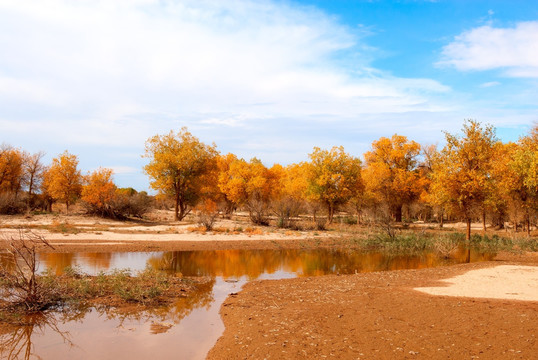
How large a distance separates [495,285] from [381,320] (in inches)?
258

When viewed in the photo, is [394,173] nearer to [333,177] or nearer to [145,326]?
[333,177]

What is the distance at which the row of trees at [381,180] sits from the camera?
29.2m

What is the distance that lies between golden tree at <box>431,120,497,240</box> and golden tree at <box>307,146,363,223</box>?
15905mm

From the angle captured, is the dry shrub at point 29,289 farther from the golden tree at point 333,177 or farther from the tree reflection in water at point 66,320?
the golden tree at point 333,177

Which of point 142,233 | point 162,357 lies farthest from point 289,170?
point 162,357

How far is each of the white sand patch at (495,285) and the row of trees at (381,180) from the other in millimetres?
11314

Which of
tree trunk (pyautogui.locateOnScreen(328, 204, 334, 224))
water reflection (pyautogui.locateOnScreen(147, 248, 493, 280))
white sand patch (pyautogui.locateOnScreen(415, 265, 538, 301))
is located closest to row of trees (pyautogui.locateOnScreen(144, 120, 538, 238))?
tree trunk (pyautogui.locateOnScreen(328, 204, 334, 224))

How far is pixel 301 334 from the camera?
8758mm

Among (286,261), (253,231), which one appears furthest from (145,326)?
(253,231)

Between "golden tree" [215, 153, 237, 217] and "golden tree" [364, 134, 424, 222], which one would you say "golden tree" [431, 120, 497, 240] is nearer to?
"golden tree" [364, 134, 424, 222]

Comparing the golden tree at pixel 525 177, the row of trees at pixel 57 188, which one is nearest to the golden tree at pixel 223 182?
the row of trees at pixel 57 188

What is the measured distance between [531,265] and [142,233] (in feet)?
84.5

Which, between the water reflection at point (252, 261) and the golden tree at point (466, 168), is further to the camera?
the golden tree at point (466, 168)

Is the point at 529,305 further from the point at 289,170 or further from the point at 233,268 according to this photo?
the point at 289,170
